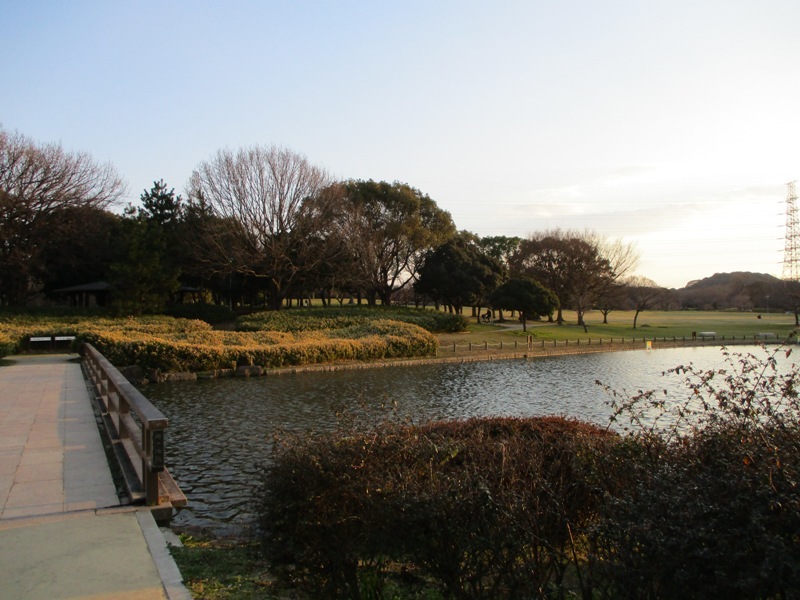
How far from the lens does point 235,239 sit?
142 ft

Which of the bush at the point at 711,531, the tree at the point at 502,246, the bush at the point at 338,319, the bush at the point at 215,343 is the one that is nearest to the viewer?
the bush at the point at 711,531

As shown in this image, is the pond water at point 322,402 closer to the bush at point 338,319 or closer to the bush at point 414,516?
the bush at point 414,516

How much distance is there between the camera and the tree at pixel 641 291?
219ft

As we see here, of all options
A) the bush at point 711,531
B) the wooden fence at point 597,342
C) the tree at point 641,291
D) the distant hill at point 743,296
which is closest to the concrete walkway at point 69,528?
the bush at point 711,531

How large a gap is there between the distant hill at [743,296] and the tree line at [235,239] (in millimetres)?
43088

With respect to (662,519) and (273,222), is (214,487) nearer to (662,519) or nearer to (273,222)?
(662,519)

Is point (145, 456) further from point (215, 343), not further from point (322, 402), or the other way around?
point (215, 343)

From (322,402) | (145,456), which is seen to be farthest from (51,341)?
(145,456)

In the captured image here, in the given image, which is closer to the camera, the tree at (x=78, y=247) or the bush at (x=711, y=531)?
the bush at (x=711, y=531)

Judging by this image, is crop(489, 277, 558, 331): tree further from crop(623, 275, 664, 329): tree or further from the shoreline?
crop(623, 275, 664, 329): tree

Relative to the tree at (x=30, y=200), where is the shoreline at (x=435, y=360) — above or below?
below

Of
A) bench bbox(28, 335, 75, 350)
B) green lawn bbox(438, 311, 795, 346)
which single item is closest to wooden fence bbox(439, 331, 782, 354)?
green lawn bbox(438, 311, 795, 346)

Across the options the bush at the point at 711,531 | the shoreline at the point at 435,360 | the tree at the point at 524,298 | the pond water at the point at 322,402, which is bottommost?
the pond water at the point at 322,402

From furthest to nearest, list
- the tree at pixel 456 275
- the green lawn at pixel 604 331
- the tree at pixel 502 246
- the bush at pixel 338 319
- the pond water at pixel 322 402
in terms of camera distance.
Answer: the tree at pixel 502 246, the tree at pixel 456 275, the green lawn at pixel 604 331, the bush at pixel 338 319, the pond water at pixel 322 402
